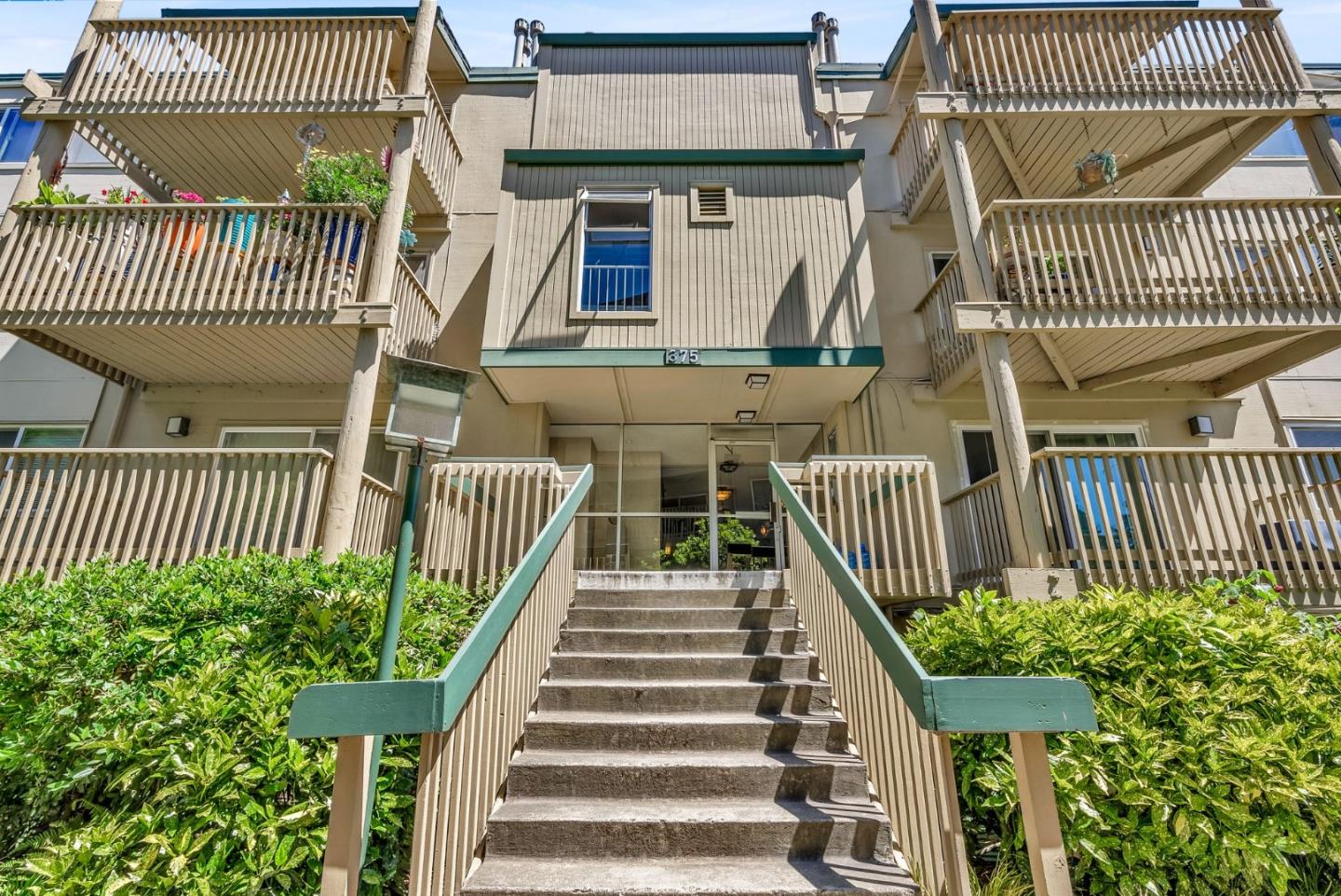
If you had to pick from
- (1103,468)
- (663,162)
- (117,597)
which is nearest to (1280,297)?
(1103,468)

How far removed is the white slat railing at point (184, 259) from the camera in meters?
6.39

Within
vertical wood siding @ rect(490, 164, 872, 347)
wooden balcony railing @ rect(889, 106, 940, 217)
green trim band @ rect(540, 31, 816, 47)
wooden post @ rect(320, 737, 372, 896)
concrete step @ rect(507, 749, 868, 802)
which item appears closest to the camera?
wooden post @ rect(320, 737, 372, 896)

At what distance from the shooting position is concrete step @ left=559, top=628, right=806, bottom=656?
464 centimetres

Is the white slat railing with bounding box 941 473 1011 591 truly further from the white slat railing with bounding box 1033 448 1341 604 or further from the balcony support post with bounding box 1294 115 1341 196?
the balcony support post with bounding box 1294 115 1341 196

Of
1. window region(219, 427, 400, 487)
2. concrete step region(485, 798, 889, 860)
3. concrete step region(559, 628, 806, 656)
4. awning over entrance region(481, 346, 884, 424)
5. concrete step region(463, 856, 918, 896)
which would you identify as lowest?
concrete step region(463, 856, 918, 896)

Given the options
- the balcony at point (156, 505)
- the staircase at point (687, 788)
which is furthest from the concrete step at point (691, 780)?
the balcony at point (156, 505)

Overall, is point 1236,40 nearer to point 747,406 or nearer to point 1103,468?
point 1103,468

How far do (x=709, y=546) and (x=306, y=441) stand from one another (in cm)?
555

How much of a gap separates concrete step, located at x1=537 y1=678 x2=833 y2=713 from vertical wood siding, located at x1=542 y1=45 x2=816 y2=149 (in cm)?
803

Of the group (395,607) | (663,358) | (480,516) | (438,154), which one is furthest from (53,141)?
(395,607)

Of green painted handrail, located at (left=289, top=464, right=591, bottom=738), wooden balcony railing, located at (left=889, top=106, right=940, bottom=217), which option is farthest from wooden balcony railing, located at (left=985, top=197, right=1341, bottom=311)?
green painted handrail, located at (left=289, top=464, right=591, bottom=738)

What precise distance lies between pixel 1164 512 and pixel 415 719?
663cm

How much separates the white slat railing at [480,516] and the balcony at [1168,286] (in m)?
4.65

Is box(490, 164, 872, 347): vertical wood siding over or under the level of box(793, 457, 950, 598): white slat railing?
over
